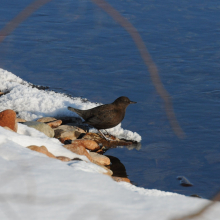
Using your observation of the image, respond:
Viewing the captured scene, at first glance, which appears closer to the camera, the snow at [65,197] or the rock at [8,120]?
the snow at [65,197]

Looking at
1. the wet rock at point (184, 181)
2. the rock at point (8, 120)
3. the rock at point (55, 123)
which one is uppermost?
the rock at point (8, 120)

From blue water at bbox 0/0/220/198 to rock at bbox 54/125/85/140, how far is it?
2.38 ft

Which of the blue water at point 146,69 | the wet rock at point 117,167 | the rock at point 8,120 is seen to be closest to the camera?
the rock at point 8,120

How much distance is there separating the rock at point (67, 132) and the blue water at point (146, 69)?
2.38 feet

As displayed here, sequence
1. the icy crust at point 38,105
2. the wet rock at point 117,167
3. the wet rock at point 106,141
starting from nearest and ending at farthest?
the wet rock at point 117,167
the wet rock at point 106,141
the icy crust at point 38,105

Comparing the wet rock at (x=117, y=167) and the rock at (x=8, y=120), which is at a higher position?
the rock at (x=8, y=120)

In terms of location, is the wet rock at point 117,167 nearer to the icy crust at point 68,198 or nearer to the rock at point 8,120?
the rock at point 8,120

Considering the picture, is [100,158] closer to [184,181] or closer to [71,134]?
[71,134]

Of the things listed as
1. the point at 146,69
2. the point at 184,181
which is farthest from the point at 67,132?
the point at 146,69

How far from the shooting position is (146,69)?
9.77 m

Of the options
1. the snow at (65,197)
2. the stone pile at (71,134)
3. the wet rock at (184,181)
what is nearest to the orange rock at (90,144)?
the stone pile at (71,134)

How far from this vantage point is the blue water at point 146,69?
621cm

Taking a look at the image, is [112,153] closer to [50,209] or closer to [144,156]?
[144,156]

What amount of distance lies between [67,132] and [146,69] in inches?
154
